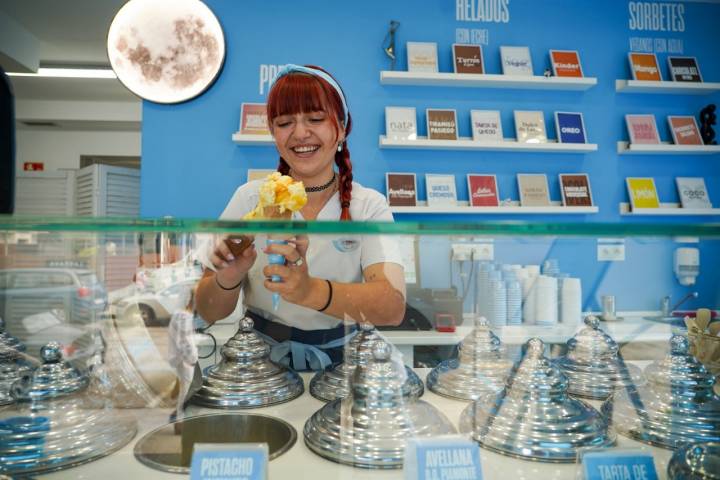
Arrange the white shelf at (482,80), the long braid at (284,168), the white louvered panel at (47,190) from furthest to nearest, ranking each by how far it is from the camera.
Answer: the white louvered panel at (47,190), the white shelf at (482,80), the long braid at (284,168)

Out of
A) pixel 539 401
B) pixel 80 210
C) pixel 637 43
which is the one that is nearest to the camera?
pixel 539 401

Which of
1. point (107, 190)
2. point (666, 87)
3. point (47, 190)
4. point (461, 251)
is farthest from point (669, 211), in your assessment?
point (47, 190)

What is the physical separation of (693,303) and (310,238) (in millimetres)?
687

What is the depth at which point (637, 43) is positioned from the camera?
350 centimetres

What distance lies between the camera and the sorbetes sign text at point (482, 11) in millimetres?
3369

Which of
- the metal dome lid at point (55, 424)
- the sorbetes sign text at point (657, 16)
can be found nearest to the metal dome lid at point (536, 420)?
the metal dome lid at point (55, 424)

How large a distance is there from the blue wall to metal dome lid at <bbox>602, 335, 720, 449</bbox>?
8.57ft

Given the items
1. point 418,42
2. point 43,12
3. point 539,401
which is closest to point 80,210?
point 43,12

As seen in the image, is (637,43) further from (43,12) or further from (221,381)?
(43,12)

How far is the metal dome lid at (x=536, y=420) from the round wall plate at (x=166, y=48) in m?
3.02

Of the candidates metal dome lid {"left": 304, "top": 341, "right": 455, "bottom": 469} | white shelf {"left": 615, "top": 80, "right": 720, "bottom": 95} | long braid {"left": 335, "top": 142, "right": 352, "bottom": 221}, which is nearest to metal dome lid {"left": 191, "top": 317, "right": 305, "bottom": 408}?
metal dome lid {"left": 304, "top": 341, "right": 455, "bottom": 469}

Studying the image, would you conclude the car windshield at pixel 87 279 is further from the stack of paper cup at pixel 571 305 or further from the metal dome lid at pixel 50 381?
the stack of paper cup at pixel 571 305

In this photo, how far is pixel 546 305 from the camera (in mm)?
830

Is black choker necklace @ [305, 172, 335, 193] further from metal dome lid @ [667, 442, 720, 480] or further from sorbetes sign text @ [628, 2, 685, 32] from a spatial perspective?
sorbetes sign text @ [628, 2, 685, 32]
